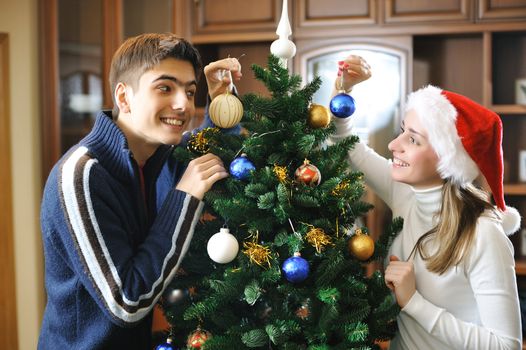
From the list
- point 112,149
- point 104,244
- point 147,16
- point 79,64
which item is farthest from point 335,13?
point 104,244

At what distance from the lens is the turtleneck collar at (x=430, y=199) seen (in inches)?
56.1

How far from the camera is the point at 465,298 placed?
4.48 feet

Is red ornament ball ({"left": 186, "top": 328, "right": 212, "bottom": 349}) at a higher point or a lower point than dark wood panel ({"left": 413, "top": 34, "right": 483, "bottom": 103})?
lower

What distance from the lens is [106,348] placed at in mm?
1327

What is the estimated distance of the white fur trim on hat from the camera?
4.50 ft

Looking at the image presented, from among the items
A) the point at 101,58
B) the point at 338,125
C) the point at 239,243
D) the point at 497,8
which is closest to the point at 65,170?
Result: the point at 239,243

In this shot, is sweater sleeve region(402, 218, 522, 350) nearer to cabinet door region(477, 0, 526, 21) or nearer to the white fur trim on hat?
the white fur trim on hat

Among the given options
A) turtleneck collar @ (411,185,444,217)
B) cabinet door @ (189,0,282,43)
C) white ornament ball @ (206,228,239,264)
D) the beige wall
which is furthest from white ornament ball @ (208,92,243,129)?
the beige wall

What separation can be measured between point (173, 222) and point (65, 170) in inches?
10.9

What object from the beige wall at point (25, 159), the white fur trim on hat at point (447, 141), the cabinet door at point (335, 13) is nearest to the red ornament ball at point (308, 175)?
the white fur trim on hat at point (447, 141)

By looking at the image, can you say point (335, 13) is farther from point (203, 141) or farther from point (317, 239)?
point (317, 239)

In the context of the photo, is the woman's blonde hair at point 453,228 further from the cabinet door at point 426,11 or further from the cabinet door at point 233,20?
the cabinet door at point 233,20

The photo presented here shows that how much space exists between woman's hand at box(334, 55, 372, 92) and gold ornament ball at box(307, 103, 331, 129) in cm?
25

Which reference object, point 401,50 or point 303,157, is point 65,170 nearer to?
point 303,157
